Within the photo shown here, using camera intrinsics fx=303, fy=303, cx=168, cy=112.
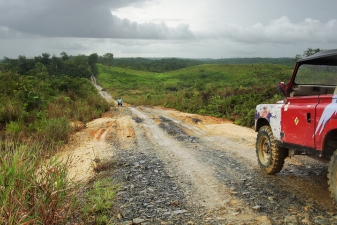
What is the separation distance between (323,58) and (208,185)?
289cm

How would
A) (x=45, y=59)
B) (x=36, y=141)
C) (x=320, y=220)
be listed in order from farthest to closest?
(x=45, y=59)
(x=36, y=141)
(x=320, y=220)

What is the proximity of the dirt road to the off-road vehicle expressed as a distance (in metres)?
0.52

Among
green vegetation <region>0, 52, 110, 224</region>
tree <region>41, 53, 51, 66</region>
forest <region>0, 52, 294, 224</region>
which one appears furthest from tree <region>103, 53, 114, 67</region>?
green vegetation <region>0, 52, 110, 224</region>

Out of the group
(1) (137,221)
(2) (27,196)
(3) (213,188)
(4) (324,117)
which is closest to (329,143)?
(4) (324,117)

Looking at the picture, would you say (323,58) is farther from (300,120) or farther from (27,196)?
(27,196)

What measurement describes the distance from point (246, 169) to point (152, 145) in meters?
3.84

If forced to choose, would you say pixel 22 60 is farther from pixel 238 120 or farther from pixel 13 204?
pixel 13 204

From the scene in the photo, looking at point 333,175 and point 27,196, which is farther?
point 333,175

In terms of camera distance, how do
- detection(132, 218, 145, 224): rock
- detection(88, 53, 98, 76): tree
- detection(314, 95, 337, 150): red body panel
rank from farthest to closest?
detection(88, 53, 98, 76): tree, detection(132, 218, 145, 224): rock, detection(314, 95, 337, 150): red body panel

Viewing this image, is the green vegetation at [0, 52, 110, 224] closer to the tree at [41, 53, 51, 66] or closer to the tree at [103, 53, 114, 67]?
the tree at [41, 53, 51, 66]

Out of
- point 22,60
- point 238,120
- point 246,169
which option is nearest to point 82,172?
point 246,169

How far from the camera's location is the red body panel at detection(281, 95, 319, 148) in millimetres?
4243

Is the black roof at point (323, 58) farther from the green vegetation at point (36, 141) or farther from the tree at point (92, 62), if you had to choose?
the tree at point (92, 62)

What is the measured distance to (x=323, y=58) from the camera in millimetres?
4926
